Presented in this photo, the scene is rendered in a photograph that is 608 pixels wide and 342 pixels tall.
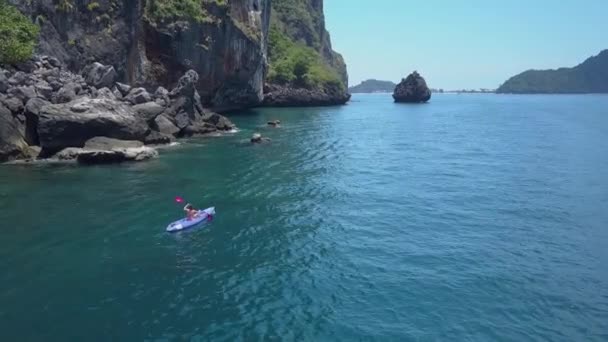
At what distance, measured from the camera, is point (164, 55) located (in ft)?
247

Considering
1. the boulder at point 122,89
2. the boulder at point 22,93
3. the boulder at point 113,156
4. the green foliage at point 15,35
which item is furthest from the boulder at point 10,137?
the boulder at point 122,89

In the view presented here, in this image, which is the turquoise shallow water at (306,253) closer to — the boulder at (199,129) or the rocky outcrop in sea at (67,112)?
the rocky outcrop in sea at (67,112)

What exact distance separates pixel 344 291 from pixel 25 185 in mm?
29761

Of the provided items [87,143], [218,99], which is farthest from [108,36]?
[218,99]

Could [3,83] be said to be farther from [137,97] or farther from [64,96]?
[137,97]

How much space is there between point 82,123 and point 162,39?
3058cm

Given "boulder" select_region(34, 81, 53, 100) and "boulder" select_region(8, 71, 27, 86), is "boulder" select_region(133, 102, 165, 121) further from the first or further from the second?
"boulder" select_region(8, 71, 27, 86)

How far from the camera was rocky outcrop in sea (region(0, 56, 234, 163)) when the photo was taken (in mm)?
46812

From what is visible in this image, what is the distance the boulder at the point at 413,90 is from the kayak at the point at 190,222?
6164 inches

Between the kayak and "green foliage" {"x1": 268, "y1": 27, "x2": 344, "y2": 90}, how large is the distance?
114 m

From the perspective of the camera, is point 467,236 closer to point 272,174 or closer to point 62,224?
point 272,174

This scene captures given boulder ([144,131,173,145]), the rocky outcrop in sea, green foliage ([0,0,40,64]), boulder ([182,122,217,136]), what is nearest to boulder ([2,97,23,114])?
the rocky outcrop in sea

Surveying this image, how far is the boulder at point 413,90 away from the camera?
582 feet

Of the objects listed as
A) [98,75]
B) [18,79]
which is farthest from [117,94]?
[18,79]
